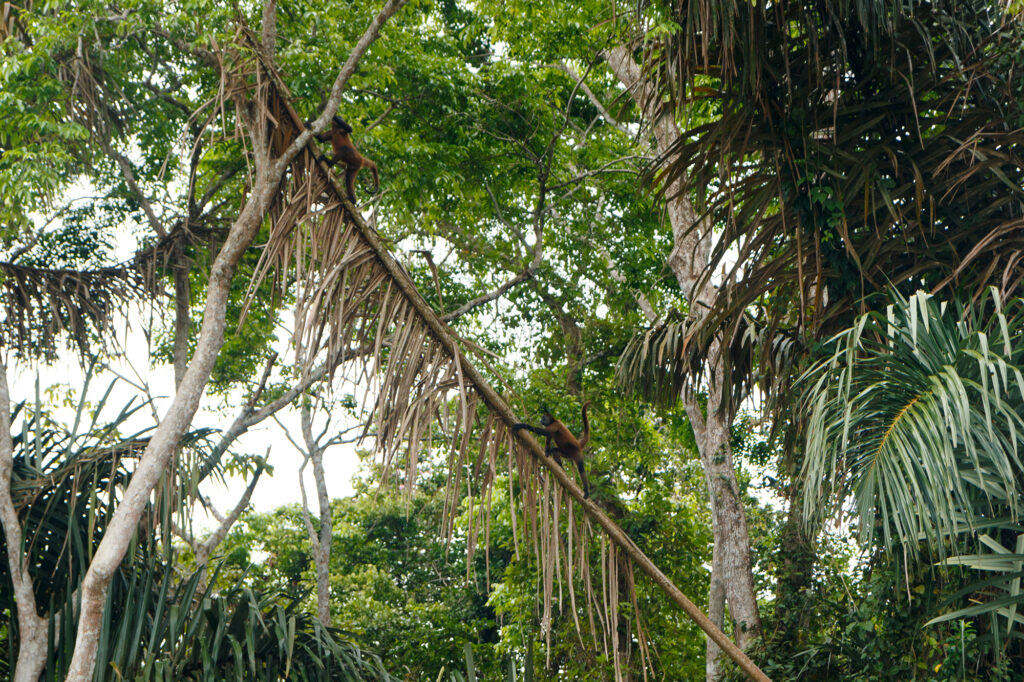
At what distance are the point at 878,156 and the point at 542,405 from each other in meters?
6.63

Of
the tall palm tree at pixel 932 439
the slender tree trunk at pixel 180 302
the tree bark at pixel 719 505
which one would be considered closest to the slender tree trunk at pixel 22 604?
the slender tree trunk at pixel 180 302

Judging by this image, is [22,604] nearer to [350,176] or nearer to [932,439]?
[350,176]

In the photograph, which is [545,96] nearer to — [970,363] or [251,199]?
[251,199]

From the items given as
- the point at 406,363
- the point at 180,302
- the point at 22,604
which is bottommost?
the point at 22,604

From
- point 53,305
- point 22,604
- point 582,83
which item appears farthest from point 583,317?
point 22,604

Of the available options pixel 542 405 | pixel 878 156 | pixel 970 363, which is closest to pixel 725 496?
pixel 542 405

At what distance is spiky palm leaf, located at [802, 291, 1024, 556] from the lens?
3.02 metres

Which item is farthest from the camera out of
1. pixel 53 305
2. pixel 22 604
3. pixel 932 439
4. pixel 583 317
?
pixel 583 317

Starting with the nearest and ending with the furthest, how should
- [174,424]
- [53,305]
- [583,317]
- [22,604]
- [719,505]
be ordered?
[22,604]
[174,424]
[53,305]
[719,505]
[583,317]

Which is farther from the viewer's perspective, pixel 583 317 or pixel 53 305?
pixel 583 317

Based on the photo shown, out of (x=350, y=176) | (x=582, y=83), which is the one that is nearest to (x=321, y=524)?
(x=582, y=83)

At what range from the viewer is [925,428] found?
3.06 m

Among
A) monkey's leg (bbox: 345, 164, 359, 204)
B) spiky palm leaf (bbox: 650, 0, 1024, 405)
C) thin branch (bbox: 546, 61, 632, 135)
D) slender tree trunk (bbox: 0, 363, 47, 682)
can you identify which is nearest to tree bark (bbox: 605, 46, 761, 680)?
thin branch (bbox: 546, 61, 632, 135)

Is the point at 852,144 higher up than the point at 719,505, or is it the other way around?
the point at 852,144
